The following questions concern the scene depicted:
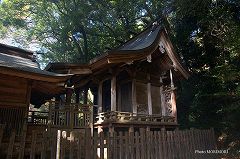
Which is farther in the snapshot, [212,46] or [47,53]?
[47,53]

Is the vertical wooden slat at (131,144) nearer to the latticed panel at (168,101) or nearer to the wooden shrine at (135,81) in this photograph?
the wooden shrine at (135,81)

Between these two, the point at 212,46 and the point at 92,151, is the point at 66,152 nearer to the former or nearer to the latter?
the point at 92,151

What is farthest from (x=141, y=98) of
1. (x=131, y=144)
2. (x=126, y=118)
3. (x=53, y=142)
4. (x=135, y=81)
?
(x=53, y=142)

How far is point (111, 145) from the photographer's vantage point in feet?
23.9

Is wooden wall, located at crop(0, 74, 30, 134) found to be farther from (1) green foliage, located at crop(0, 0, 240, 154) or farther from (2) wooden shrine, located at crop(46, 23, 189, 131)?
(1) green foliage, located at crop(0, 0, 240, 154)

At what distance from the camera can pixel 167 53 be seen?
1362 centimetres

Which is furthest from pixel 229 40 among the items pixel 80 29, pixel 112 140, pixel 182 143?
pixel 80 29

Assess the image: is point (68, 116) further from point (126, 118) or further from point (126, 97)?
point (126, 97)

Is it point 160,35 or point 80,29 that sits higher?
point 80,29

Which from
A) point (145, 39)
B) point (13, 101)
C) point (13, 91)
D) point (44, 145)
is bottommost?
point (44, 145)

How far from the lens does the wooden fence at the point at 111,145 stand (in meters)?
6.11

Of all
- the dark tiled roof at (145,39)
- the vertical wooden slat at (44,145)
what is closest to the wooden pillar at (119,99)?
the dark tiled roof at (145,39)

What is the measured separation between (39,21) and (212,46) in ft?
65.5

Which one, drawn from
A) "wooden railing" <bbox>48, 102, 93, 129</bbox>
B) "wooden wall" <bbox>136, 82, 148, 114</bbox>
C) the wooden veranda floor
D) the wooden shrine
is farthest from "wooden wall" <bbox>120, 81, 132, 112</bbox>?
the wooden veranda floor
